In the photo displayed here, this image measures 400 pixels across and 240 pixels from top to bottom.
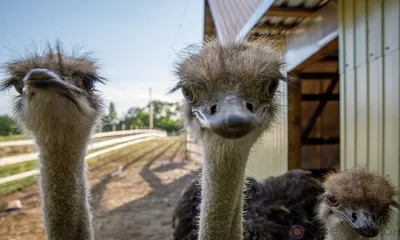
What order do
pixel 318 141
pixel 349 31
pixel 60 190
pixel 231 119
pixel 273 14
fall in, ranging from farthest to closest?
pixel 318 141, pixel 273 14, pixel 349 31, pixel 60 190, pixel 231 119

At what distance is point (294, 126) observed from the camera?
3.67 metres

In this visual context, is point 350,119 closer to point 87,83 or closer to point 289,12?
point 289,12

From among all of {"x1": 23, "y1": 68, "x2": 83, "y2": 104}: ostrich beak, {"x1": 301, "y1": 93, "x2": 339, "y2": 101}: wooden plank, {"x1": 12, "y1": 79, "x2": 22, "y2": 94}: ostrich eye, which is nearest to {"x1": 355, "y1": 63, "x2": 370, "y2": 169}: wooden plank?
{"x1": 23, "y1": 68, "x2": 83, "y2": 104}: ostrich beak

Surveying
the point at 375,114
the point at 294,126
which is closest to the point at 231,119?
the point at 375,114

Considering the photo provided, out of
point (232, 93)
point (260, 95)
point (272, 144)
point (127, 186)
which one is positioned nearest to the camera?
point (232, 93)

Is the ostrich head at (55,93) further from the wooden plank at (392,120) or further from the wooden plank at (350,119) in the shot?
the wooden plank at (350,119)

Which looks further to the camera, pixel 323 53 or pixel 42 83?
pixel 323 53

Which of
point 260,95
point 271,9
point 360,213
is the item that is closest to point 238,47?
point 260,95

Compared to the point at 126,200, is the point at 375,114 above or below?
above

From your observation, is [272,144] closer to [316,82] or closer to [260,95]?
[316,82]

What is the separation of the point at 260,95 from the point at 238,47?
266 mm

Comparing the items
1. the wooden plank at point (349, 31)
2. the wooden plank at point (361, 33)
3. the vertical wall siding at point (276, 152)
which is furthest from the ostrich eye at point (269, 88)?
the vertical wall siding at point (276, 152)

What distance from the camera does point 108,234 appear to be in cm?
396

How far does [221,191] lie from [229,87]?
0.49 metres
